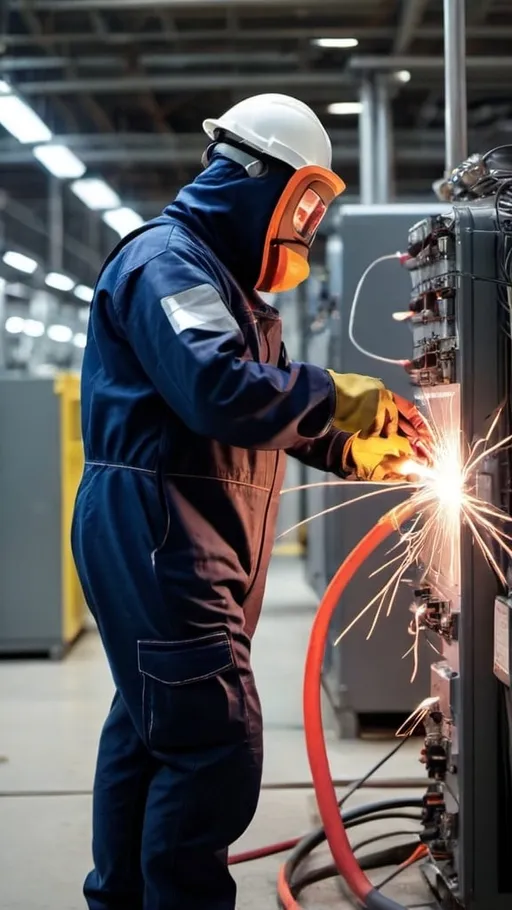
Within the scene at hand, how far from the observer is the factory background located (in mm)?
3455

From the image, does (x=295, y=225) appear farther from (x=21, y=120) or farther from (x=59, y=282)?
(x=59, y=282)

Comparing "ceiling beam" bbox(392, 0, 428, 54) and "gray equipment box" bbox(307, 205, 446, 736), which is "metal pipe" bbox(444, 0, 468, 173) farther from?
"ceiling beam" bbox(392, 0, 428, 54)

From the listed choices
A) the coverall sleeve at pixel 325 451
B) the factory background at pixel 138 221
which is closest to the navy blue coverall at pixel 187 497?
the coverall sleeve at pixel 325 451

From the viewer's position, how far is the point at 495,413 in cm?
202

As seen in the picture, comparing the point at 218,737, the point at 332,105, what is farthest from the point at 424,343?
the point at 332,105

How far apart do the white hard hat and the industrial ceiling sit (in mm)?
2955

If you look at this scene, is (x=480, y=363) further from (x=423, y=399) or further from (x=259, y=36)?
(x=259, y=36)

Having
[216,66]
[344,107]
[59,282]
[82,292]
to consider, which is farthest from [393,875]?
[82,292]

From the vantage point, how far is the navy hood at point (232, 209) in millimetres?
1948

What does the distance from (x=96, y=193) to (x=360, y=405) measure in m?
5.54

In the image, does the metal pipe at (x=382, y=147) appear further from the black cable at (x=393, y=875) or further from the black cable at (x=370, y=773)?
the black cable at (x=393, y=875)

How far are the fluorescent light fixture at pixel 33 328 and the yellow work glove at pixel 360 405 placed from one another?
7.31 meters

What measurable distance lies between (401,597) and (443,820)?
147 centimetres

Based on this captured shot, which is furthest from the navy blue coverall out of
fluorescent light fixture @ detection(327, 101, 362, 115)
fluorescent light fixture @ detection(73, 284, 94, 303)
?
fluorescent light fixture @ detection(73, 284, 94, 303)
